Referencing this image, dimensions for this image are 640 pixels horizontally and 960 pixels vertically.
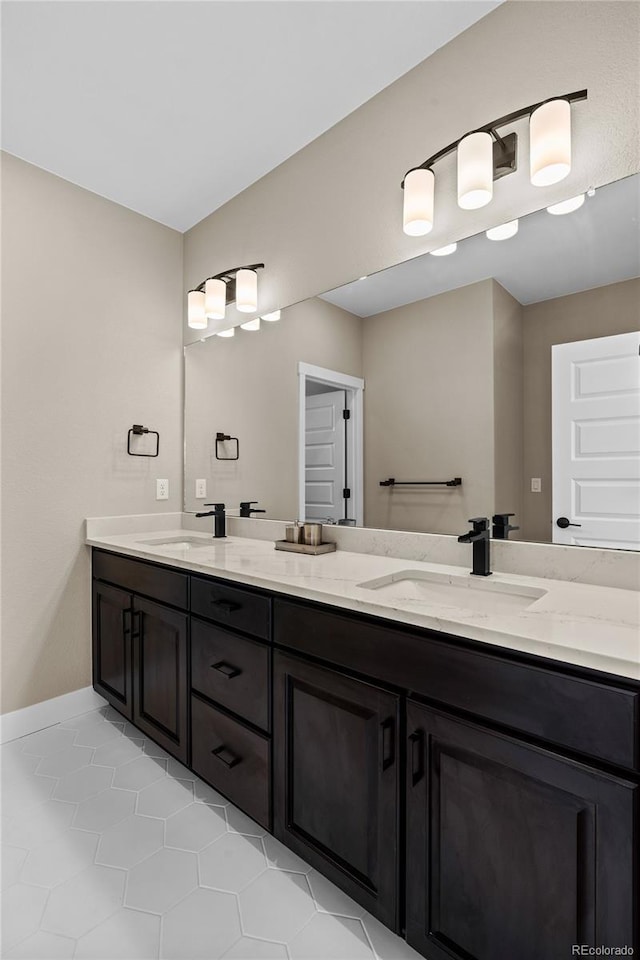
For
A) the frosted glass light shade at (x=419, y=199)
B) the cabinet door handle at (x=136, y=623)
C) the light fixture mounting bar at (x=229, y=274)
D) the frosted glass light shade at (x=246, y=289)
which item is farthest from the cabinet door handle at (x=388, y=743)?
the light fixture mounting bar at (x=229, y=274)

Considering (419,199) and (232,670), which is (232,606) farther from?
(419,199)

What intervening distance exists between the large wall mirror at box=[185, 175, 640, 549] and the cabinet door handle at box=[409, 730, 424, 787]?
0.73m

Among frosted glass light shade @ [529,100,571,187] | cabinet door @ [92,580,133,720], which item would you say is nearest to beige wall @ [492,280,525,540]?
frosted glass light shade @ [529,100,571,187]

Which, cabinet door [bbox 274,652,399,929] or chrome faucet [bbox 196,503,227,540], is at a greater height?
chrome faucet [bbox 196,503,227,540]

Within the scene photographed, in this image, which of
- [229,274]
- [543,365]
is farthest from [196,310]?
[543,365]

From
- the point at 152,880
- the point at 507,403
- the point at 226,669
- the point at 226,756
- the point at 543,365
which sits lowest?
the point at 152,880

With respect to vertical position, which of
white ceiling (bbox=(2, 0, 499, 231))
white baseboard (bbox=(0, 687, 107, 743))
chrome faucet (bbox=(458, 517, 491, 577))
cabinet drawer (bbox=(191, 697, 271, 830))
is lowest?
white baseboard (bbox=(0, 687, 107, 743))

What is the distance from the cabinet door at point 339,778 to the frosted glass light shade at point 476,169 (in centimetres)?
147

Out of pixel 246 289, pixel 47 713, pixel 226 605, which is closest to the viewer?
pixel 226 605

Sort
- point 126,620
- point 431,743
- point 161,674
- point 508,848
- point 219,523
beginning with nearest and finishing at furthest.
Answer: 1. point 508,848
2. point 431,743
3. point 161,674
4. point 126,620
5. point 219,523

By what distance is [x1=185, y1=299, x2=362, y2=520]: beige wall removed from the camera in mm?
2070

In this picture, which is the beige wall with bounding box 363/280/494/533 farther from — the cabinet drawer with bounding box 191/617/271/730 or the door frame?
the cabinet drawer with bounding box 191/617/271/730

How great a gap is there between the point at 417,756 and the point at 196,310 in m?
2.39

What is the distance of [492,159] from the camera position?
58.6 inches
